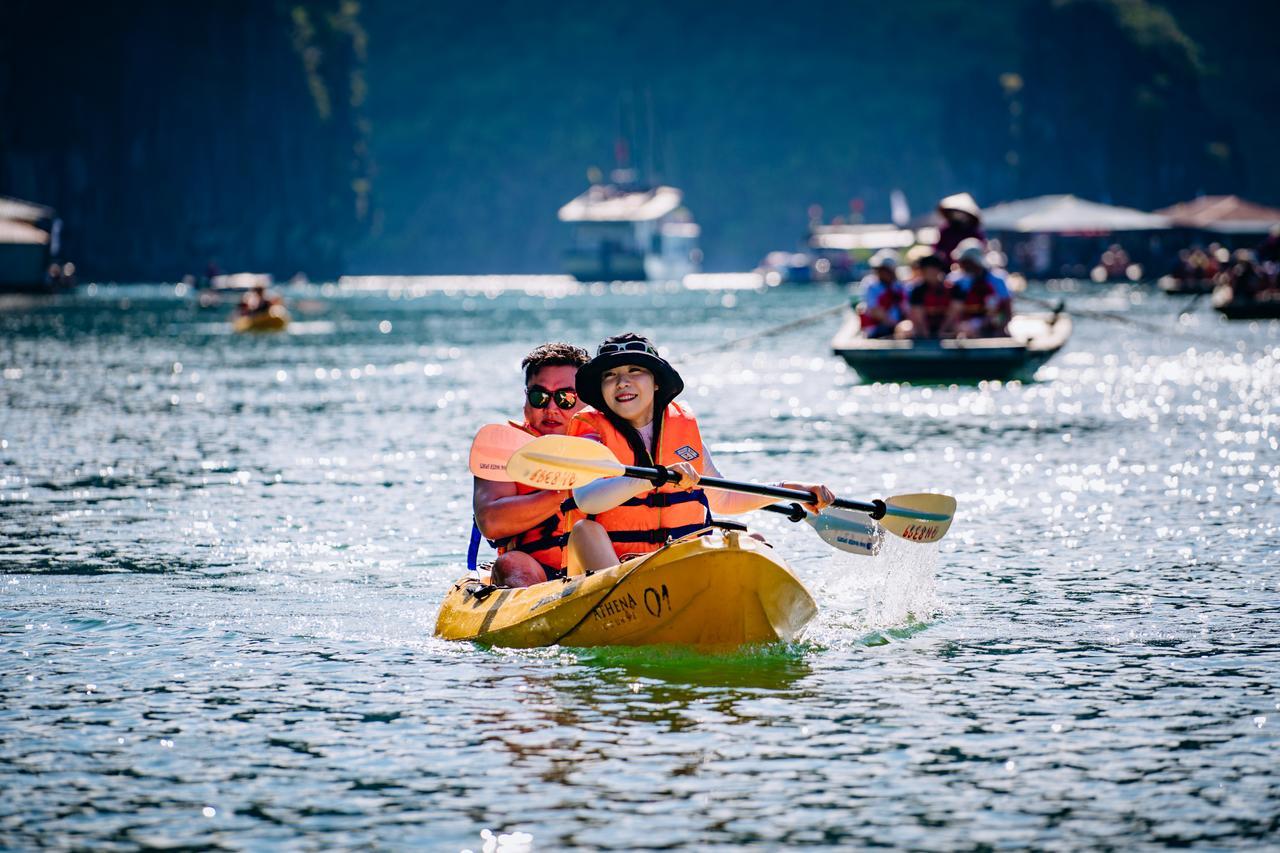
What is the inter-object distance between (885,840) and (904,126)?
194962 mm

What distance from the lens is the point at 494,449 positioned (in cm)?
1051

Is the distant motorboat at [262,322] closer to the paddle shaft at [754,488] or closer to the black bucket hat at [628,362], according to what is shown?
the paddle shaft at [754,488]

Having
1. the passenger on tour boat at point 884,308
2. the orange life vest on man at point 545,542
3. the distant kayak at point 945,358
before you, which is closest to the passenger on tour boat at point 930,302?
the distant kayak at point 945,358

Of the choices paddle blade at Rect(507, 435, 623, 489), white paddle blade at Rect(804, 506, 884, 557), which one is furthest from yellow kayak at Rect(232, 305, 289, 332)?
paddle blade at Rect(507, 435, 623, 489)

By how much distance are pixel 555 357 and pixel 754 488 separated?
51.6 inches

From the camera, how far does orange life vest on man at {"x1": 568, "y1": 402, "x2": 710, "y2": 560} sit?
34.2ft

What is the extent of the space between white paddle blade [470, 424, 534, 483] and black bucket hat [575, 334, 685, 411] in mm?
439

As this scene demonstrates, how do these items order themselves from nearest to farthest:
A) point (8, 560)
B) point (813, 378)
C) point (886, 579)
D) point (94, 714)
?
point (94, 714), point (886, 579), point (8, 560), point (813, 378)

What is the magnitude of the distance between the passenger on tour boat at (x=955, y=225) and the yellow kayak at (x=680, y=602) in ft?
72.2

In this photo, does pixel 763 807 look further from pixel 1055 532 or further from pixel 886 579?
pixel 1055 532

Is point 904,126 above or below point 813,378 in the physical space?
above

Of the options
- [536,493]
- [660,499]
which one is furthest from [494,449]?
[660,499]

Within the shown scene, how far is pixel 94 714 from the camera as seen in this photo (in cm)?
946

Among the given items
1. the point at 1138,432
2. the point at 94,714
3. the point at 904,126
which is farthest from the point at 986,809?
the point at 904,126
